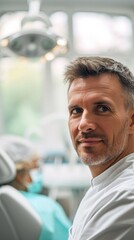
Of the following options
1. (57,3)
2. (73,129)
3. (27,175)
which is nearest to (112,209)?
(73,129)

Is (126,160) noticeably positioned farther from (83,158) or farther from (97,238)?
(97,238)

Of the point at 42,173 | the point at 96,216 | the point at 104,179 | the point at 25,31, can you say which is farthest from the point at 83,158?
the point at 42,173

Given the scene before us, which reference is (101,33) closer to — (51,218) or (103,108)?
(51,218)

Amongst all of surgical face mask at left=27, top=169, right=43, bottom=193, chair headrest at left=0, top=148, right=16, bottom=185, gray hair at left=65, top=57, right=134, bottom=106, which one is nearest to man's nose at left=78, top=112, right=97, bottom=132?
gray hair at left=65, top=57, right=134, bottom=106

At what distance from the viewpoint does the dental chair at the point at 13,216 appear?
6.07 ft

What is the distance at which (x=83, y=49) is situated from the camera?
187 inches

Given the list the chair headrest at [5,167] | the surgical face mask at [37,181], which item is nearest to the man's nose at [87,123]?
the chair headrest at [5,167]

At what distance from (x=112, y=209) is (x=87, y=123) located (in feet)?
0.97

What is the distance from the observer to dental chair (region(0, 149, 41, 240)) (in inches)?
72.9

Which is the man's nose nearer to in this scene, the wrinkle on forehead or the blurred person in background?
the wrinkle on forehead

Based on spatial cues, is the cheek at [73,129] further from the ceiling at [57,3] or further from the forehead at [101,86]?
the ceiling at [57,3]

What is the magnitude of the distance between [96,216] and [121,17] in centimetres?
438

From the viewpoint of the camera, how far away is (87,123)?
1.11 meters

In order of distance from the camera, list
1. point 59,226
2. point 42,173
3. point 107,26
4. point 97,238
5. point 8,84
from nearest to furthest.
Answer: point 97,238 < point 59,226 < point 42,173 < point 8,84 < point 107,26
